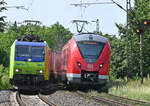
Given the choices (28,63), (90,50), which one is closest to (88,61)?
(90,50)

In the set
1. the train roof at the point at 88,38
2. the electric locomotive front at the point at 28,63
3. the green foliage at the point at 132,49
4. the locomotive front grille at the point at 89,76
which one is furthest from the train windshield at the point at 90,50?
the green foliage at the point at 132,49

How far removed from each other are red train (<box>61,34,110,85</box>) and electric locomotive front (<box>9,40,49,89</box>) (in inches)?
58.8

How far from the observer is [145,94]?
16.3 metres

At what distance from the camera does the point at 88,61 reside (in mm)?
18359

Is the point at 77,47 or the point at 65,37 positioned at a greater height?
the point at 65,37

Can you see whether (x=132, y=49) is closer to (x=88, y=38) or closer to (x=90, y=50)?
(x=88, y=38)

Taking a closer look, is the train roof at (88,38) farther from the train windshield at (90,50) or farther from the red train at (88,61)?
the train windshield at (90,50)

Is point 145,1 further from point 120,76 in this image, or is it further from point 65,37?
point 65,37

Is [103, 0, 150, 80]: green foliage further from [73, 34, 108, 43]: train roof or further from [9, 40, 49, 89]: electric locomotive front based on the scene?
[9, 40, 49, 89]: electric locomotive front

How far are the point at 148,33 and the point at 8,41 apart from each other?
62.7 meters

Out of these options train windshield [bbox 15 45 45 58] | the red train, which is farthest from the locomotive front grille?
train windshield [bbox 15 45 45 58]

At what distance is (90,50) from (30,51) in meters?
3.24

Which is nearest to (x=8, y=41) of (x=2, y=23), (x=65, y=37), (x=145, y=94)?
(x=65, y=37)

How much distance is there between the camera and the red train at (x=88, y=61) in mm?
18344
